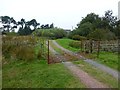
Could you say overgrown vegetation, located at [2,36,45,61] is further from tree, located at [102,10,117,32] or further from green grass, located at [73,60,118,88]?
tree, located at [102,10,117,32]

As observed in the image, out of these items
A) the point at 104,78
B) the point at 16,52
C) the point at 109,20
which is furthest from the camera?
the point at 109,20

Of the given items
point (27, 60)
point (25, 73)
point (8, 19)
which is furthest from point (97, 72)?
point (8, 19)

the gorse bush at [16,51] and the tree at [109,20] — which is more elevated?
the tree at [109,20]

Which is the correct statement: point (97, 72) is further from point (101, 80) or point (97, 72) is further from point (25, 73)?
point (25, 73)

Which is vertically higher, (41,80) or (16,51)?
(16,51)

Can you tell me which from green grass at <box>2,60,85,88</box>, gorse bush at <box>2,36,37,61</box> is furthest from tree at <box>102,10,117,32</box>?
green grass at <box>2,60,85,88</box>

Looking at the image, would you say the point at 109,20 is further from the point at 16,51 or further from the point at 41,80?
the point at 41,80

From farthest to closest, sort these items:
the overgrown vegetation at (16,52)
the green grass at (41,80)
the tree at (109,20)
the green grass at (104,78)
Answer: the tree at (109,20)
the overgrown vegetation at (16,52)
the green grass at (41,80)
the green grass at (104,78)

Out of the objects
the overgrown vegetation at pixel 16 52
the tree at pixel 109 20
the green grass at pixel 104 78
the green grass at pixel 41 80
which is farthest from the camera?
the tree at pixel 109 20

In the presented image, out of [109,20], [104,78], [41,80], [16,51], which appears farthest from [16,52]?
[109,20]

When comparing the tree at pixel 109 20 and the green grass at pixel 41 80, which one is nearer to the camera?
the green grass at pixel 41 80

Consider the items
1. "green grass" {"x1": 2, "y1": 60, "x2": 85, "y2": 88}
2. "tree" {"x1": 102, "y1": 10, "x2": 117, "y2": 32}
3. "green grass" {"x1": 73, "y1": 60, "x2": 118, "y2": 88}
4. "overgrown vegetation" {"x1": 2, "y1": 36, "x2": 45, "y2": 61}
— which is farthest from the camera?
"tree" {"x1": 102, "y1": 10, "x2": 117, "y2": 32}

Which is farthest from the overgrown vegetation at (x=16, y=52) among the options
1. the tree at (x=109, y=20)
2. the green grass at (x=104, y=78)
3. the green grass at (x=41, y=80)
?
the tree at (x=109, y=20)

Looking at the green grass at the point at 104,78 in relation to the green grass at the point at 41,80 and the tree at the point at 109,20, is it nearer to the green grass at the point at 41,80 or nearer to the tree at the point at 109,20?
the green grass at the point at 41,80
